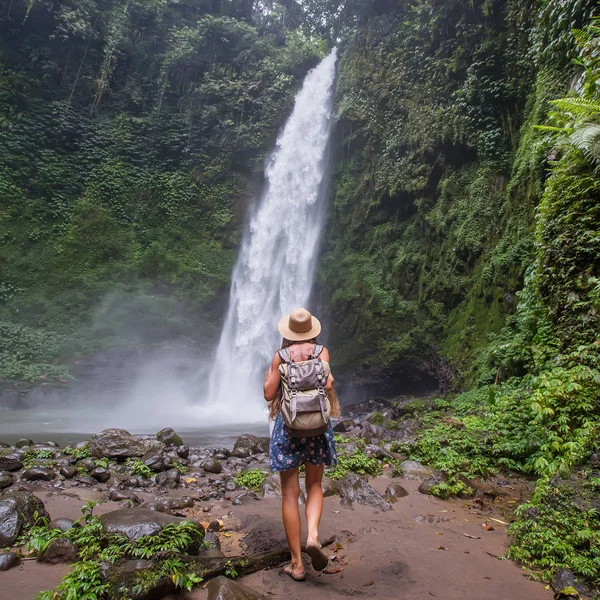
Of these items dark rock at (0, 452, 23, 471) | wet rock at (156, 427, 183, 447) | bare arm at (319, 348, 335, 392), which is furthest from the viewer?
wet rock at (156, 427, 183, 447)

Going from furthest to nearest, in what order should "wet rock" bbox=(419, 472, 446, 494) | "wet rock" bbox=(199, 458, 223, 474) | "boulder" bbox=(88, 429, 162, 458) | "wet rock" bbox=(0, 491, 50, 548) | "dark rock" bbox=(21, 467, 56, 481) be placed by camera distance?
"boulder" bbox=(88, 429, 162, 458) → "wet rock" bbox=(199, 458, 223, 474) → "dark rock" bbox=(21, 467, 56, 481) → "wet rock" bbox=(419, 472, 446, 494) → "wet rock" bbox=(0, 491, 50, 548)

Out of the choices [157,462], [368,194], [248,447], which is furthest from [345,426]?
[368,194]

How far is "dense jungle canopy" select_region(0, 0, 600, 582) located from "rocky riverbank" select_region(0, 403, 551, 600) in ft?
1.71

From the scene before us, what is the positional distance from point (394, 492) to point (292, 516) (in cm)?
207

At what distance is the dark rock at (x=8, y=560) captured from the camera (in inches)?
92.9

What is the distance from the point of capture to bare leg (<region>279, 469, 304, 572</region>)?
2.36 metres

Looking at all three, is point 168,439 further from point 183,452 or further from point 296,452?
point 296,452

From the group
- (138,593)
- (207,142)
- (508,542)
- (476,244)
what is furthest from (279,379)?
(207,142)

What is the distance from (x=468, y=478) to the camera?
4.37m

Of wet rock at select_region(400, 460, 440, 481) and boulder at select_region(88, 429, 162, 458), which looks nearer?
wet rock at select_region(400, 460, 440, 481)

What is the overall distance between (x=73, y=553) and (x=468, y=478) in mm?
3608

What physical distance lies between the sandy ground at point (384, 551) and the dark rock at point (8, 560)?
5cm

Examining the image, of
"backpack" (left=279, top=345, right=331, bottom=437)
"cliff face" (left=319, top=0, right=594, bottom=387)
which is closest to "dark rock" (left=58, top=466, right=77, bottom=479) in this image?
"backpack" (left=279, top=345, right=331, bottom=437)

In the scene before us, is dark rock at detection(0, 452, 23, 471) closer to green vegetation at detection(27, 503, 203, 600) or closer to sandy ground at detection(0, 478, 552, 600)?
sandy ground at detection(0, 478, 552, 600)
